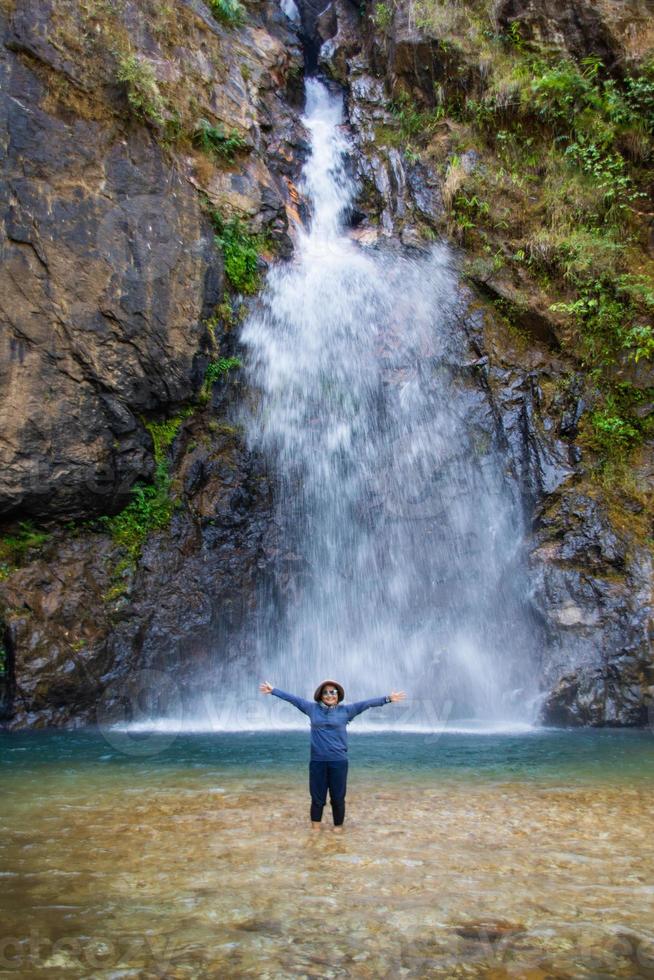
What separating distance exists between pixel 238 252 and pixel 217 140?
8.04 feet

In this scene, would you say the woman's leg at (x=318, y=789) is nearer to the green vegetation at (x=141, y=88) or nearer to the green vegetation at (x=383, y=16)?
the green vegetation at (x=141, y=88)

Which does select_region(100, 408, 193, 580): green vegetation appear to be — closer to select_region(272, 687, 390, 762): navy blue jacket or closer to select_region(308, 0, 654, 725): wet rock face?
select_region(308, 0, 654, 725): wet rock face

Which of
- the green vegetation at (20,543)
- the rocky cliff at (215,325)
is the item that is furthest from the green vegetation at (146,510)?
the green vegetation at (20,543)

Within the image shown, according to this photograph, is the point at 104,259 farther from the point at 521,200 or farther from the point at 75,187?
the point at 521,200

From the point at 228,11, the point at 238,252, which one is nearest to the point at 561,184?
the point at 238,252

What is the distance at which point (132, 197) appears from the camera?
1194 centimetres

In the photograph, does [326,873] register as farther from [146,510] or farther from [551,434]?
[551,434]

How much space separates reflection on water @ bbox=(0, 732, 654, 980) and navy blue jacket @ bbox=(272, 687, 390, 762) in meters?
0.54

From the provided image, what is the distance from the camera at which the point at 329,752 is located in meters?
5.16

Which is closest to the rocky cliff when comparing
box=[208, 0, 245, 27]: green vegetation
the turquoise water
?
box=[208, 0, 245, 27]: green vegetation

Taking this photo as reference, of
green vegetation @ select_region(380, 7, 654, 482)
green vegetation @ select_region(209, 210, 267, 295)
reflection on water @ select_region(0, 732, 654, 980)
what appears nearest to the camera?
reflection on water @ select_region(0, 732, 654, 980)

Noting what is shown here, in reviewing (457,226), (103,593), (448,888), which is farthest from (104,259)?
(448,888)

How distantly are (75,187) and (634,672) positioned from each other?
1179cm

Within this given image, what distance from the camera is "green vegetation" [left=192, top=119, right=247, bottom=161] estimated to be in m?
13.7
